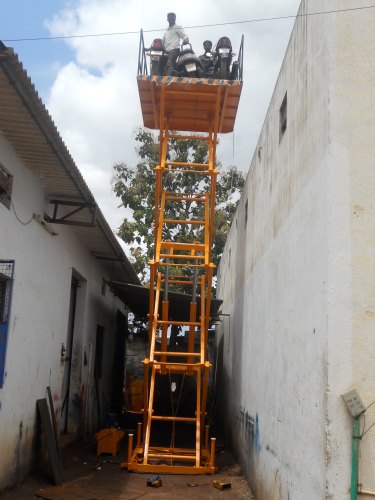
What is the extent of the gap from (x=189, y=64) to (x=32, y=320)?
4.77m

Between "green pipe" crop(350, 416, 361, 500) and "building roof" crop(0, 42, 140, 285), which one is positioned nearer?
"green pipe" crop(350, 416, 361, 500)

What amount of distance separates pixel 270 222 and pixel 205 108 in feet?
11.3

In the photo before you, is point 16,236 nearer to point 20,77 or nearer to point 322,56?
point 20,77

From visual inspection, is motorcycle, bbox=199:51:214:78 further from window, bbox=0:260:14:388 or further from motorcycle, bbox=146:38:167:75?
window, bbox=0:260:14:388

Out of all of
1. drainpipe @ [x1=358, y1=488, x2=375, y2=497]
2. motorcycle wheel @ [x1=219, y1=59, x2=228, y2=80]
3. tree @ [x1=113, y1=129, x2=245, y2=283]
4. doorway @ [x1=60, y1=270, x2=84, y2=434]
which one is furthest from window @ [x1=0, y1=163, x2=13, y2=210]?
tree @ [x1=113, y1=129, x2=245, y2=283]

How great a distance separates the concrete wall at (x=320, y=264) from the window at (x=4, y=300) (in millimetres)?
2936

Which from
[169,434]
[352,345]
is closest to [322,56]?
[352,345]

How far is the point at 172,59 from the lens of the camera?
30.8ft

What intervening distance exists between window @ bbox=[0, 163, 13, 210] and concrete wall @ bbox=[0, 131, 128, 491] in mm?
81

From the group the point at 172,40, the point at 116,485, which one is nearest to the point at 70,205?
the point at 172,40

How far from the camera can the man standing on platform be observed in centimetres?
937

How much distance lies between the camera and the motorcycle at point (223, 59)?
30.7 ft

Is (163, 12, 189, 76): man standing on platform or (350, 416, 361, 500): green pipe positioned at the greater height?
(163, 12, 189, 76): man standing on platform

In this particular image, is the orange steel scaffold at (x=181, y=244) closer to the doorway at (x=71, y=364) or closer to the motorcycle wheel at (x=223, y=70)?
the motorcycle wheel at (x=223, y=70)
